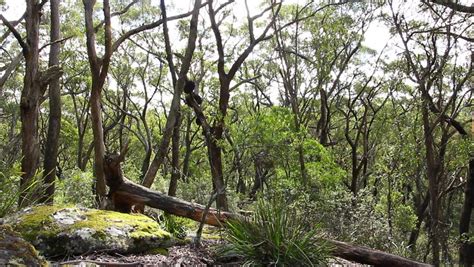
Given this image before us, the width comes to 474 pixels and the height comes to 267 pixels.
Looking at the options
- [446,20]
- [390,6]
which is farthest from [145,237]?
[390,6]

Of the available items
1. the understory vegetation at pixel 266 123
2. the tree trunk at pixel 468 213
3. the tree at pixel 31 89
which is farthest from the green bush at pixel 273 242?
the tree trunk at pixel 468 213

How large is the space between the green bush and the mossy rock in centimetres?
92

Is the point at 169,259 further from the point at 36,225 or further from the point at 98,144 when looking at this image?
the point at 98,144

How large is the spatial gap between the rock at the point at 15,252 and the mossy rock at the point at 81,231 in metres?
1.57

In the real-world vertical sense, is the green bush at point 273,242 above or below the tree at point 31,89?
below

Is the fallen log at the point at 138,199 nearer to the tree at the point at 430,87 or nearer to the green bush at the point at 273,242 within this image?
the green bush at the point at 273,242

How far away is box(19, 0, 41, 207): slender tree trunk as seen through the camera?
9336mm

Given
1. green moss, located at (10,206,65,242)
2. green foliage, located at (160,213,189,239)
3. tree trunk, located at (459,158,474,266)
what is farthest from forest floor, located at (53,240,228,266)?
tree trunk, located at (459,158,474,266)

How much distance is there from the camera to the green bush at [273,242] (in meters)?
5.50

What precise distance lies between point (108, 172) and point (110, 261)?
2706 millimetres

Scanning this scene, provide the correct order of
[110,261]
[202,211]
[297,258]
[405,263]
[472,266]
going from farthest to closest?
[472,266], [202,211], [405,263], [297,258], [110,261]

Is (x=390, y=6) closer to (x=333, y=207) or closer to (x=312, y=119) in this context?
(x=333, y=207)

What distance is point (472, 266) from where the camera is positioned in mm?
14219

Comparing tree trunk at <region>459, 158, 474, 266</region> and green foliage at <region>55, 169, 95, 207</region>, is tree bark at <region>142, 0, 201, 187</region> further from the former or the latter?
tree trunk at <region>459, 158, 474, 266</region>
